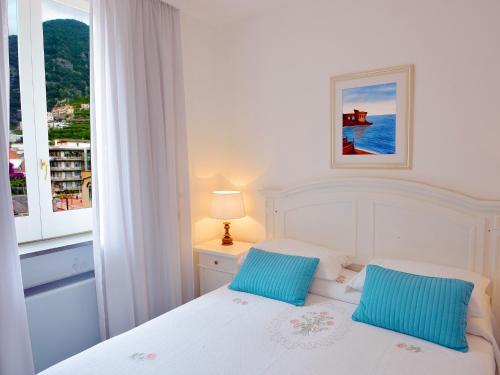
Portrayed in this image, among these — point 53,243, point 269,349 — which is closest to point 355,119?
point 269,349

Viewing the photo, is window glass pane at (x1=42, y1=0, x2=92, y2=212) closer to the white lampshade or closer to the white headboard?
the white lampshade

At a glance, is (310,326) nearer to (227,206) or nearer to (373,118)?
(227,206)

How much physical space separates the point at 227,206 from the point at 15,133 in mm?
1452

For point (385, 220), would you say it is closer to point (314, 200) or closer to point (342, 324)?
point (314, 200)

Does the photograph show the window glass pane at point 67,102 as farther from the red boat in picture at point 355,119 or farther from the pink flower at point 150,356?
the red boat in picture at point 355,119

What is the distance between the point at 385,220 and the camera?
90.7 inches

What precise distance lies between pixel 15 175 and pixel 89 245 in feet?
1.93

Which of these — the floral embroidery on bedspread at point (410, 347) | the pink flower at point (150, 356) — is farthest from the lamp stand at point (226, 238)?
the floral embroidery on bedspread at point (410, 347)

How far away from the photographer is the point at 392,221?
7.48ft

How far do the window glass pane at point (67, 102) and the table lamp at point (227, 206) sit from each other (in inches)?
35.8

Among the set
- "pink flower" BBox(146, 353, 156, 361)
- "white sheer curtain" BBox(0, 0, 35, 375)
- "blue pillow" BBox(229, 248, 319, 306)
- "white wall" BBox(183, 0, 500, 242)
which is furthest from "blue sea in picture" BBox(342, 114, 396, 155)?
"white sheer curtain" BBox(0, 0, 35, 375)

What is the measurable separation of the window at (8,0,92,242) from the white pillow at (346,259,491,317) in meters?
1.80

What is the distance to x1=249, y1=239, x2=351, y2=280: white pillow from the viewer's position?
2.20 metres

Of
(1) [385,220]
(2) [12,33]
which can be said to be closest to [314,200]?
(1) [385,220]
